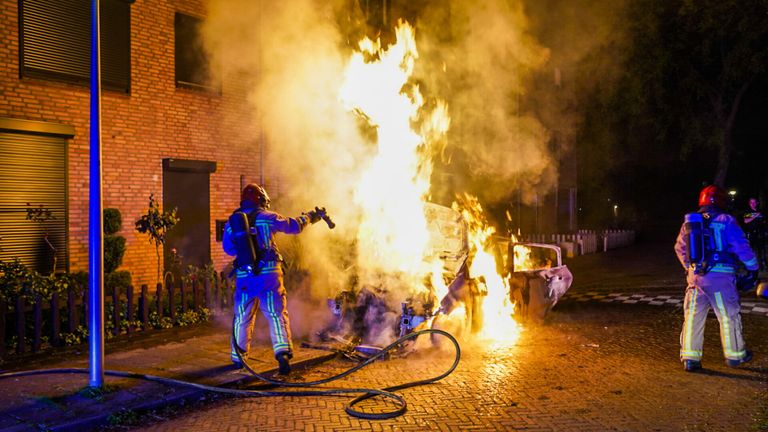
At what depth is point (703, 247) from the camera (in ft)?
20.2

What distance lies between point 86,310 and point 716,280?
7.36 meters

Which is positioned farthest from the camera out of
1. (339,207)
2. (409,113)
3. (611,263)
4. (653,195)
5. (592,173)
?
(653,195)

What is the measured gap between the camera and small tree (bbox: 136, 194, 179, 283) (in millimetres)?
9766

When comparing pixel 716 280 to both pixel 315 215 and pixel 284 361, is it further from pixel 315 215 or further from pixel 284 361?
pixel 284 361

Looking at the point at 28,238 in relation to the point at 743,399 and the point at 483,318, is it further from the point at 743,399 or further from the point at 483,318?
the point at 743,399

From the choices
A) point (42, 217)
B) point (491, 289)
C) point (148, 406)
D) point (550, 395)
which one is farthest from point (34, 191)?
point (550, 395)

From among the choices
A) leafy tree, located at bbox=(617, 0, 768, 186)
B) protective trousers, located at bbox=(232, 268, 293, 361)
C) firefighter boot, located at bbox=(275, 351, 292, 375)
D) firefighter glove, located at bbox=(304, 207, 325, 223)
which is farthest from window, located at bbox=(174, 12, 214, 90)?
leafy tree, located at bbox=(617, 0, 768, 186)

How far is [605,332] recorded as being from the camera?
8188mm

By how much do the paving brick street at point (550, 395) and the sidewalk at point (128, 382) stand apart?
0.36 metres

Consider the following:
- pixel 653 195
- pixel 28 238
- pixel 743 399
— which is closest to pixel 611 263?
pixel 743 399

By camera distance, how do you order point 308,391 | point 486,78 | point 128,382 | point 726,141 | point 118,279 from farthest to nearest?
point 726,141 < point 486,78 < point 118,279 < point 128,382 < point 308,391

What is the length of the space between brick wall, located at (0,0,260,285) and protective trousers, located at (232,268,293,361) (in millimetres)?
Result: 4622

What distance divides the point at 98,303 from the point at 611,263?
16408 mm

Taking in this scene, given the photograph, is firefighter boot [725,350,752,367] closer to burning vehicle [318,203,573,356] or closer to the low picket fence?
burning vehicle [318,203,573,356]
